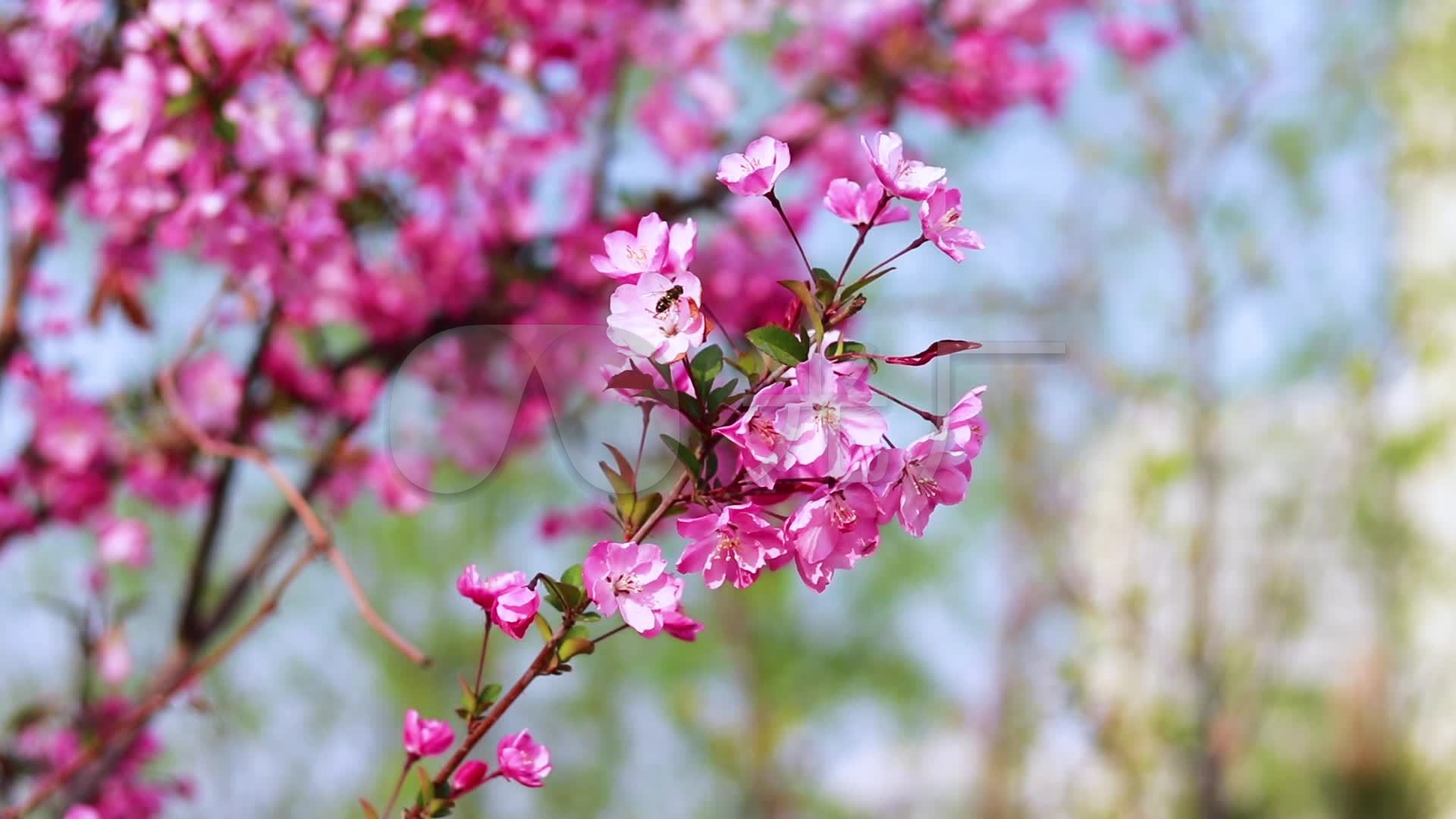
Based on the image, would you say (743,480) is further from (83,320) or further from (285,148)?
(83,320)

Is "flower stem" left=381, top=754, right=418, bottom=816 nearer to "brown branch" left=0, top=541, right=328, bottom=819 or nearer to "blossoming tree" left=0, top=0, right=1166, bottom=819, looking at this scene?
"blossoming tree" left=0, top=0, right=1166, bottom=819

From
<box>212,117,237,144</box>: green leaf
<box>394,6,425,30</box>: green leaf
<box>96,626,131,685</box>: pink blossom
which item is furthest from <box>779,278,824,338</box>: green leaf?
<box>96,626,131,685</box>: pink blossom

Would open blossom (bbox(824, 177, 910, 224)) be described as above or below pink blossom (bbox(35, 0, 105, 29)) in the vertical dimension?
above

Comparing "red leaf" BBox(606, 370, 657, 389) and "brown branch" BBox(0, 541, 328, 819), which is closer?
"red leaf" BBox(606, 370, 657, 389)

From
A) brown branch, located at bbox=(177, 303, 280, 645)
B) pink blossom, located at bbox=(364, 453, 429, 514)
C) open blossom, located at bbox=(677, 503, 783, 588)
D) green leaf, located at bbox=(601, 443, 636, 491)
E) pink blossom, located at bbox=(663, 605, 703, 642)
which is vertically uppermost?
green leaf, located at bbox=(601, 443, 636, 491)

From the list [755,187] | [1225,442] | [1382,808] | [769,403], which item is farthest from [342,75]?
[1382,808]

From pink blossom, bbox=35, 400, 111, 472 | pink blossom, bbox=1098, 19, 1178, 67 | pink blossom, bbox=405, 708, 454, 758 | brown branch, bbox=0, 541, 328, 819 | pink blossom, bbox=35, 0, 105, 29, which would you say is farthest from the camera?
pink blossom, bbox=1098, 19, 1178, 67

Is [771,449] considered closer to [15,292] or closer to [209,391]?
[15,292]
